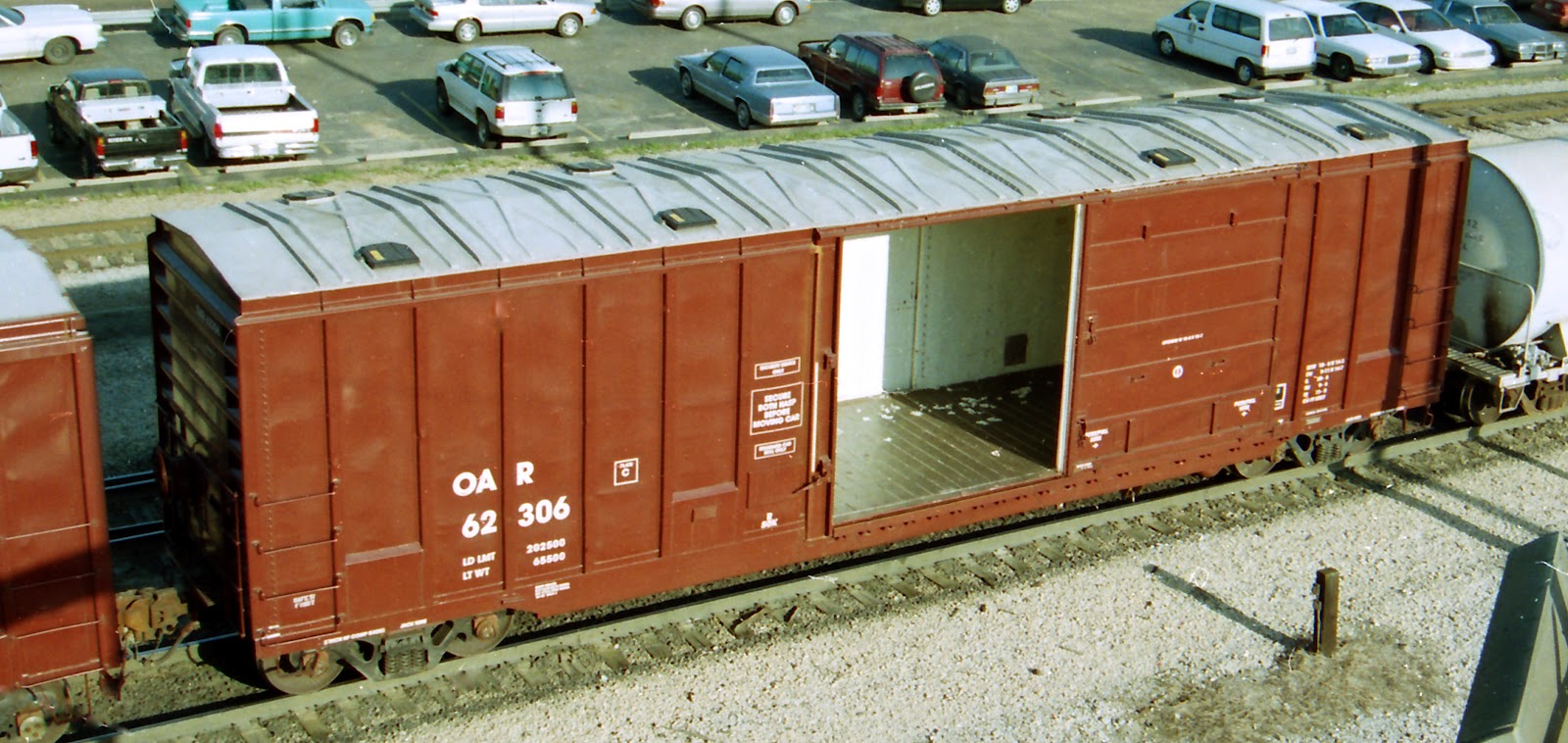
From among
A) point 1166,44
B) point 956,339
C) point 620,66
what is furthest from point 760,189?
point 1166,44

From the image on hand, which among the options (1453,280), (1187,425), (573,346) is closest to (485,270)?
(573,346)

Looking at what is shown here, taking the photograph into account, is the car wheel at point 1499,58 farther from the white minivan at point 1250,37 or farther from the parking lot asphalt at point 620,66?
the parking lot asphalt at point 620,66

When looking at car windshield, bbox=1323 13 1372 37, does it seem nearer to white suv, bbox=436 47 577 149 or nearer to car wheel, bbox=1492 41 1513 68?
car wheel, bbox=1492 41 1513 68

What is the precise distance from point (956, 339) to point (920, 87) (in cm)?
1577

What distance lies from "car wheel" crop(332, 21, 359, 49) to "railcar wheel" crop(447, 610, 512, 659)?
79.4 ft

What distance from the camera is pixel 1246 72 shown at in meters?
35.7

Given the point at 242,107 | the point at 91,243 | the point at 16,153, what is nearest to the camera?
the point at 91,243

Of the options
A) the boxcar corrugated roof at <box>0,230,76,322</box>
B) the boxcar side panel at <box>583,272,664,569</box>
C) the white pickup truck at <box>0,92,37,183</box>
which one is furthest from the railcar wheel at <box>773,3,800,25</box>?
the boxcar corrugated roof at <box>0,230,76,322</box>

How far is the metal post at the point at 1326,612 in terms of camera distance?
12703 millimetres

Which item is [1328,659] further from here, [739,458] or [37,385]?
[37,385]

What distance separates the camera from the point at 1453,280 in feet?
51.6

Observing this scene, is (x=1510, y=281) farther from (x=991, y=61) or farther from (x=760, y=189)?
(x=991, y=61)

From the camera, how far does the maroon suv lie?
3098 cm

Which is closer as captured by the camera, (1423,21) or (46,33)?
(46,33)
